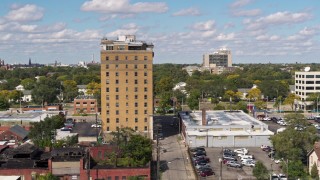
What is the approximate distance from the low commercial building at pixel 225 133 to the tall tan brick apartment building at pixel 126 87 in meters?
5.42

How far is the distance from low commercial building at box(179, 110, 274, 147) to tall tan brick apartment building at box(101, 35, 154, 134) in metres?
5.42

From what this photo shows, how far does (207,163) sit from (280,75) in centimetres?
11676

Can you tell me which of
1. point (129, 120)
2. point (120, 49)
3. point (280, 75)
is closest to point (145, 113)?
point (129, 120)

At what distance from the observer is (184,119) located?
58625 millimetres

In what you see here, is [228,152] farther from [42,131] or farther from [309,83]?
[309,83]

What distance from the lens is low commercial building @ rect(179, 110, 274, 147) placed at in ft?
163

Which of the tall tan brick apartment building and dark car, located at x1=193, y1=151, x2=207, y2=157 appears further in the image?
the tall tan brick apartment building

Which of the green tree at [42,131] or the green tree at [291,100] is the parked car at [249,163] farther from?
the green tree at [291,100]

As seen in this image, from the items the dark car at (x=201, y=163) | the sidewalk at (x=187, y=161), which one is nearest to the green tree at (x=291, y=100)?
the sidewalk at (x=187, y=161)

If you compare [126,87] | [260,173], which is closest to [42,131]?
[126,87]

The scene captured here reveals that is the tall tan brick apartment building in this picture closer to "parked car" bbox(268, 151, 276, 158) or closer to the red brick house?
the red brick house

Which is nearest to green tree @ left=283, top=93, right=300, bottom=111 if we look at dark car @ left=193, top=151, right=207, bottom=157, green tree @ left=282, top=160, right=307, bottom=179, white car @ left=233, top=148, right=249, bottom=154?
white car @ left=233, top=148, right=249, bottom=154

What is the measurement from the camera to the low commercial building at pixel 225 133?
1955 inches

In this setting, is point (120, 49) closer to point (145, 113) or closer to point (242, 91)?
point (145, 113)
